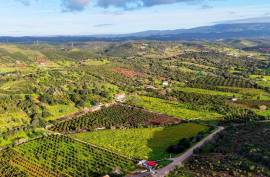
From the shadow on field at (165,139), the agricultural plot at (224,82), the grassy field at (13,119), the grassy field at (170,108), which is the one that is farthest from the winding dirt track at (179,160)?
the agricultural plot at (224,82)

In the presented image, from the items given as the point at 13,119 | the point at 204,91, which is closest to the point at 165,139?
the point at 13,119

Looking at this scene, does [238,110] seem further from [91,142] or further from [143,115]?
[91,142]

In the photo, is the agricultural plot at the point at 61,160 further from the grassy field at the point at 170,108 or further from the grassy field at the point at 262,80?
the grassy field at the point at 262,80

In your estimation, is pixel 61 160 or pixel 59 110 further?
pixel 59 110

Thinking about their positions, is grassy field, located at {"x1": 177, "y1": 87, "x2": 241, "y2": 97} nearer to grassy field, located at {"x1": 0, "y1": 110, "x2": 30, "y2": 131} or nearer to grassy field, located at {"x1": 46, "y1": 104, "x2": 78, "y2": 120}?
grassy field, located at {"x1": 46, "y1": 104, "x2": 78, "y2": 120}

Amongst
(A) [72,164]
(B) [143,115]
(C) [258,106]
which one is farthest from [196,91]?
(A) [72,164]

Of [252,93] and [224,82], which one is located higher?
[224,82]

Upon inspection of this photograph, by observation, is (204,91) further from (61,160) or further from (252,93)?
(61,160)

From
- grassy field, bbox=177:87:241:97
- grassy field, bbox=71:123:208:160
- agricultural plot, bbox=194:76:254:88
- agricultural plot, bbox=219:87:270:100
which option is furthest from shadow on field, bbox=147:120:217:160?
agricultural plot, bbox=194:76:254:88
